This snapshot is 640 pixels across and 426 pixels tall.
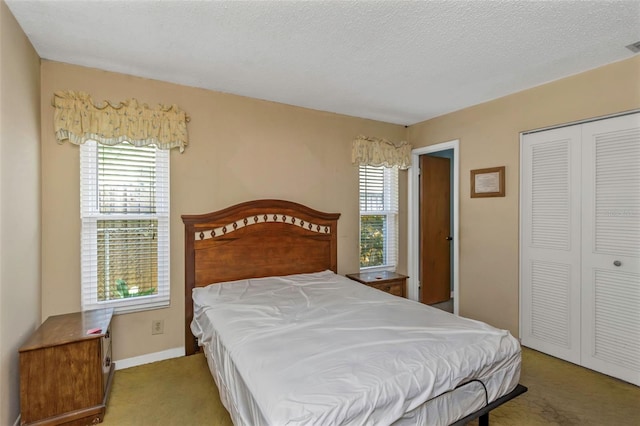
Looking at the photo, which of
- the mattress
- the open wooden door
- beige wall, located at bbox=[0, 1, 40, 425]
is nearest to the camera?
the mattress

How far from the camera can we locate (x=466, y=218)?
3.58 metres

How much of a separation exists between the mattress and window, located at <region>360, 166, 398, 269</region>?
5.56 ft

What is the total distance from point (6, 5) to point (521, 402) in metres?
4.02

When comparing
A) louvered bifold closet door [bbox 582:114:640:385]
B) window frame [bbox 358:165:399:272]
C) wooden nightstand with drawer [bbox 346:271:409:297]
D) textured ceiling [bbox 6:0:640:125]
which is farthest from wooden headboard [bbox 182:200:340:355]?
louvered bifold closet door [bbox 582:114:640:385]

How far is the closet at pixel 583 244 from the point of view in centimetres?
241

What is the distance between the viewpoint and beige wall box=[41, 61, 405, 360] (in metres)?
2.43

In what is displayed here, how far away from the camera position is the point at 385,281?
139 inches

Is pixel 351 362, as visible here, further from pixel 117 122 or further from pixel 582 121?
pixel 582 121

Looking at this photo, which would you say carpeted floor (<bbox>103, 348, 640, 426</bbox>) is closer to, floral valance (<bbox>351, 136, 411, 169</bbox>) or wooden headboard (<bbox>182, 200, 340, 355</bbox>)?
wooden headboard (<bbox>182, 200, 340, 355</bbox>)

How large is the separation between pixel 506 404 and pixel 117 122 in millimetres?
3584

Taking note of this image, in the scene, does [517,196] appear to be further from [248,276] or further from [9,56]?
[9,56]

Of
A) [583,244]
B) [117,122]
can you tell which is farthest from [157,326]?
[583,244]

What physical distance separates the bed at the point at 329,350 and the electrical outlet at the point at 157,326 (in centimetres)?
20

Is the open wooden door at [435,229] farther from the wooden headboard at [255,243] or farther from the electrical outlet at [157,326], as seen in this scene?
the electrical outlet at [157,326]
